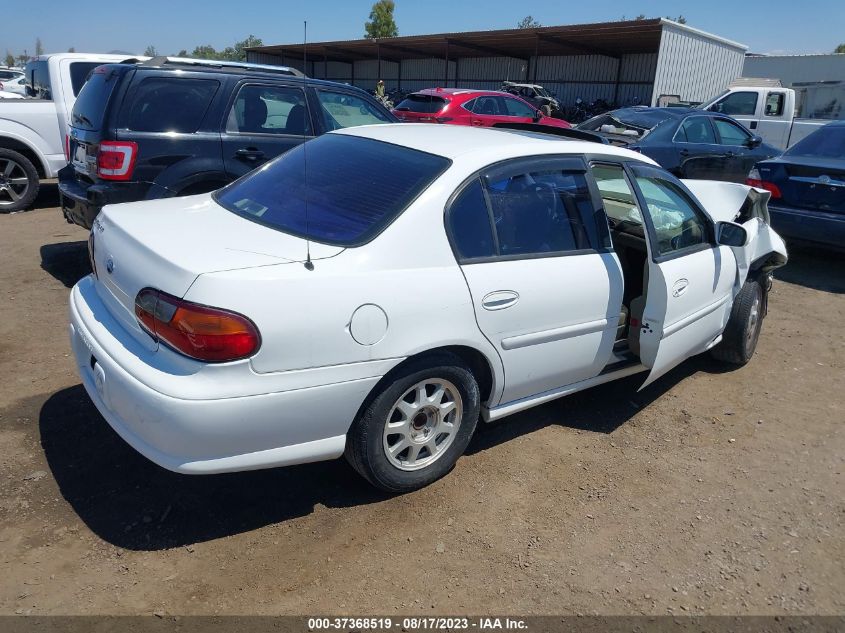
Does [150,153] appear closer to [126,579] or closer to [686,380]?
[126,579]

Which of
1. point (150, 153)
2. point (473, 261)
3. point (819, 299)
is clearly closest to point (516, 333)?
point (473, 261)

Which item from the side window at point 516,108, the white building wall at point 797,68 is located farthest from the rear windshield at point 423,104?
the white building wall at point 797,68

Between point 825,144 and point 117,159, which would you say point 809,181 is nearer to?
point 825,144

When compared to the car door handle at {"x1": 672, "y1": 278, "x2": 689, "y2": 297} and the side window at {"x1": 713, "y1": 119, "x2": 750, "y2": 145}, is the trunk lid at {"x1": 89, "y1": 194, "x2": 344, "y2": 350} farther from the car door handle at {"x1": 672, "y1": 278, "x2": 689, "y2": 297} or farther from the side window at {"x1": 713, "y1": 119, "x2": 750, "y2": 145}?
the side window at {"x1": 713, "y1": 119, "x2": 750, "y2": 145}

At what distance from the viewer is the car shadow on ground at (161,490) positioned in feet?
9.32

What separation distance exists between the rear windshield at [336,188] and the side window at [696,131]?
761cm

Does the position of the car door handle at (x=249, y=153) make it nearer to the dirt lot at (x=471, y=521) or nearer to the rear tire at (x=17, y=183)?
the dirt lot at (x=471, y=521)

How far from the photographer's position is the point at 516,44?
27.8m

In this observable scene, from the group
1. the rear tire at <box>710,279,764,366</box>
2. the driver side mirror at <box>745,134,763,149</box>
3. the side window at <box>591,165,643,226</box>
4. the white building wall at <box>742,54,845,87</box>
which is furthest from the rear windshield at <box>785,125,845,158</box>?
the white building wall at <box>742,54,845,87</box>

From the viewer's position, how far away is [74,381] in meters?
4.03

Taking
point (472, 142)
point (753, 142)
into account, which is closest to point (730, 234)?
point (472, 142)

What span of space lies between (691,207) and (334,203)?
239 cm

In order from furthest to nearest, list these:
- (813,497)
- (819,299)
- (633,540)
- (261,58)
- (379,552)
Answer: (261,58) → (819,299) → (813,497) → (633,540) → (379,552)

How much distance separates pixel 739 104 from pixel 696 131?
562 cm
